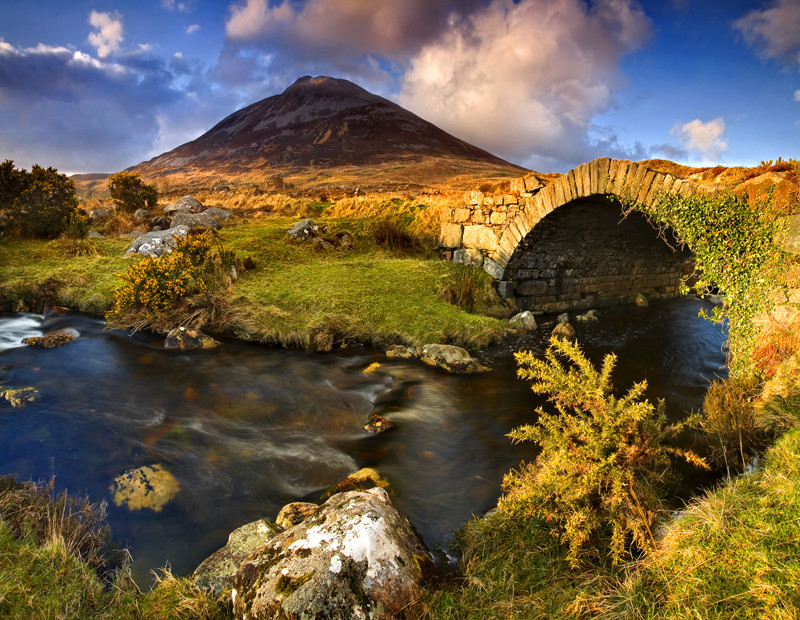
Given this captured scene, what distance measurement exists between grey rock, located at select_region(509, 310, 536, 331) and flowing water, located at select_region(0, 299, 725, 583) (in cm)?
66

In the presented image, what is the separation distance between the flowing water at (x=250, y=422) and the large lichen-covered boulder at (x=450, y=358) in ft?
0.64

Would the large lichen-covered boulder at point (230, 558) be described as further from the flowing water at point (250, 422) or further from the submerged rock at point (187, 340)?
the submerged rock at point (187, 340)

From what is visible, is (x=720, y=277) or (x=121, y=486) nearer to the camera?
(x=121, y=486)

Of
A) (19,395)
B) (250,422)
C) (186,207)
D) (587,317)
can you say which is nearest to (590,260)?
(587,317)

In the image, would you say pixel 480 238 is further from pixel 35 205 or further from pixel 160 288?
pixel 35 205

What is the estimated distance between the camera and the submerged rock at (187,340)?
823cm

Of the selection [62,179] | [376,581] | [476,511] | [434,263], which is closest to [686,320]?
[434,263]

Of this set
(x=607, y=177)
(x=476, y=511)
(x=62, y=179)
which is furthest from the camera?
(x=62, y=179)

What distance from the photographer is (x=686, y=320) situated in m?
11.9

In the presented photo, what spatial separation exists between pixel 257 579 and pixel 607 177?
8217 mm

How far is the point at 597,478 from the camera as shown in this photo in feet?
10.5

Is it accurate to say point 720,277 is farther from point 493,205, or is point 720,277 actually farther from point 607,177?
point 493,205

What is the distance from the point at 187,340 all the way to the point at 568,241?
351 inches

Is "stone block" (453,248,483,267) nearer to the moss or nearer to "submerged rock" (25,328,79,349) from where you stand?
"submerged rock" (25,328,79,349)
